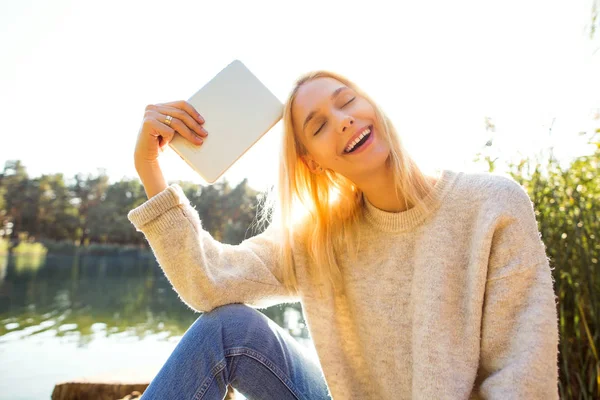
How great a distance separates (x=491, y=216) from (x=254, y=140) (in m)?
0.67

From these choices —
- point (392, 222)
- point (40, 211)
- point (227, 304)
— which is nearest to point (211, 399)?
point (227, 304)

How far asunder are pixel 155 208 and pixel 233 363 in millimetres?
467

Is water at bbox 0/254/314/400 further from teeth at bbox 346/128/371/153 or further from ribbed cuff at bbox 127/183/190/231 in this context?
teeth at bbox 346/128/371/153

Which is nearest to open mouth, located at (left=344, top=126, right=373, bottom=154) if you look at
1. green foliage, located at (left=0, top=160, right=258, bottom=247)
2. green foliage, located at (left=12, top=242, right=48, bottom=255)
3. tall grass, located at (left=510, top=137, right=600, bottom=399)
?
tall grass, located at (left=510, top=137, right=600, bottom=399)

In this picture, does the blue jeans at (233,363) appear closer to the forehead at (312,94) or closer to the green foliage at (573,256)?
the forehead at (312,94)

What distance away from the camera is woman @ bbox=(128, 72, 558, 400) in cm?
105

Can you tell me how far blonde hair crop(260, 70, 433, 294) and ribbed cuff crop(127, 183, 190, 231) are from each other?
1.10 ft

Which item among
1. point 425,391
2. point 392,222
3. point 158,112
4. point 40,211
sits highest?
point 40,211

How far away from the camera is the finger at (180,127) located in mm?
1299

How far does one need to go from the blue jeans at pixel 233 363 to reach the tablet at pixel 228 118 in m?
0.41

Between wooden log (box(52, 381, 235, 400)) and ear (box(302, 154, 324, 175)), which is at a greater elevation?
ear (box(302, 154, 324, 175))

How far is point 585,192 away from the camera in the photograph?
1926 millimetres

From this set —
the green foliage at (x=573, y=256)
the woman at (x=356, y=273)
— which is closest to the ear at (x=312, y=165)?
the woman at (x=356, y=273)

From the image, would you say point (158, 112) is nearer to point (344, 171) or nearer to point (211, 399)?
point (344, 171)
